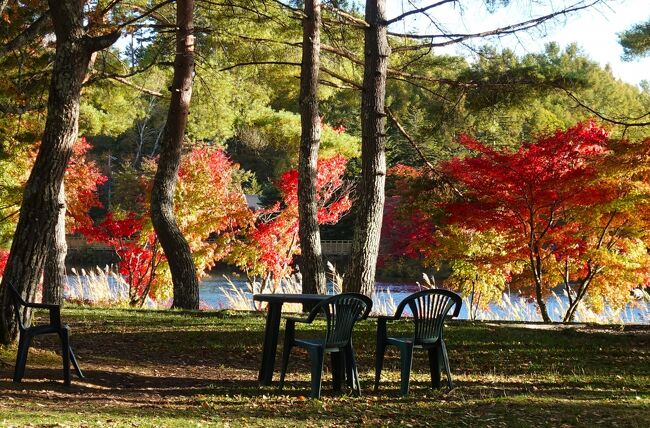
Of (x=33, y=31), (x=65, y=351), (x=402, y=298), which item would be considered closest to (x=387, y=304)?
(x=33, y=31)

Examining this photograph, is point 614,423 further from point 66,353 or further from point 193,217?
point 193,217

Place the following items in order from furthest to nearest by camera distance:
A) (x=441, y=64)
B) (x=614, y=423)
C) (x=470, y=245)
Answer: (x=470, y=245) → (x=441, y=64) → (x=614, y=423)

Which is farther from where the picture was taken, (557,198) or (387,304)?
(387,304)

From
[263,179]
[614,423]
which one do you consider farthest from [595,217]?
[263,179]

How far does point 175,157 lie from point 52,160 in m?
5.04

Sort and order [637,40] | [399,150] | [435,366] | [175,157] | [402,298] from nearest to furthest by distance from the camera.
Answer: [435,366], [637,40], [175,157], [399,150], [402,298]

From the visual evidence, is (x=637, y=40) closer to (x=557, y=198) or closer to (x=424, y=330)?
(x=557, y=198)

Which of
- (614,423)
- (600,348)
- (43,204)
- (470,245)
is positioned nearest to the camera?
(614,423)

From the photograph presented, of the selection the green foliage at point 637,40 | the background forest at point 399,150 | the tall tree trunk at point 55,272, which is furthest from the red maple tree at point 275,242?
the green foliage at point 637,40

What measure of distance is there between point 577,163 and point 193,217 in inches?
277

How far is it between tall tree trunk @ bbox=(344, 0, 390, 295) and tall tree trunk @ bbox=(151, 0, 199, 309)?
8.42 ft

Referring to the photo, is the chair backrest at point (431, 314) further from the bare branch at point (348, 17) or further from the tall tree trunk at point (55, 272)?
the tall tree trunk at point (55, 272)

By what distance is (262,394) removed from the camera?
5801 millimetres

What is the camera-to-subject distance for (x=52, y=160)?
6484 millimetres
